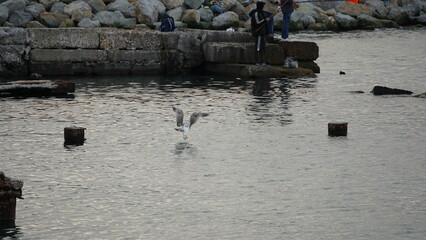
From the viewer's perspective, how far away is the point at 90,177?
11.1m

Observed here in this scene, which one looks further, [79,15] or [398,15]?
[398,15]

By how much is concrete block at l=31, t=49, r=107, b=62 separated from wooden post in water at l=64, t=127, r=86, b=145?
8893 millimetres

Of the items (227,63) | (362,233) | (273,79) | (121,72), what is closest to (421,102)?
(273,79)

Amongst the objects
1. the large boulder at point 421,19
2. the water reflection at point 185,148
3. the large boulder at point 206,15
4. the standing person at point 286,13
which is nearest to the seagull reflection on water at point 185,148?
the water reflection at point 185,148

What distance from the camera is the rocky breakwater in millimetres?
21781

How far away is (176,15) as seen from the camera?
131 feet

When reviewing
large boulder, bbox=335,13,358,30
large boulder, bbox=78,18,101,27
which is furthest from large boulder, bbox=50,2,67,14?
large boulder, bbox=335,13,358,30

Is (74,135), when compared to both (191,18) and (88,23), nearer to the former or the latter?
(88,23)

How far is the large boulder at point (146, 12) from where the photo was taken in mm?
37625

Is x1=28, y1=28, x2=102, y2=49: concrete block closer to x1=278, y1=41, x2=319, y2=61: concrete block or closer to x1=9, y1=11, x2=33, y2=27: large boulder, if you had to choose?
x1=278, y1=41, x2=319, y2=61: concrete block

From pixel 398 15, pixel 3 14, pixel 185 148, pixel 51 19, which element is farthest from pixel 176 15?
pixel 185 148

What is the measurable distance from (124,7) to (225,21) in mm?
4673

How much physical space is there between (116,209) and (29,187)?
139 centimetres

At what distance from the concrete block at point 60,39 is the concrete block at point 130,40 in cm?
36
